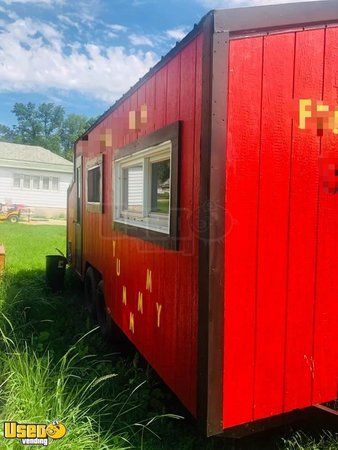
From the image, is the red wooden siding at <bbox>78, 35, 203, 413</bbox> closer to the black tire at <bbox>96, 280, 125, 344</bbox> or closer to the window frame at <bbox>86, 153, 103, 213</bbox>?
the black tire at <bbox>96, 280, 125, 344</bbox>

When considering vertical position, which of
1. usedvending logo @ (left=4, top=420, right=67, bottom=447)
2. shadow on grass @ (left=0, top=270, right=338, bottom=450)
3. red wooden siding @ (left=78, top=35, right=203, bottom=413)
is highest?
red wooden siding @ (left=78, top=35, right=203, bottom=413)

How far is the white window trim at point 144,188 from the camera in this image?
298 centimetres

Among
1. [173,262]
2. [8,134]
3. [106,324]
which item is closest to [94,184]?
[106,324]

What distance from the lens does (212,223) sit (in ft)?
7.09

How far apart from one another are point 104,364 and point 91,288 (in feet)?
7.33

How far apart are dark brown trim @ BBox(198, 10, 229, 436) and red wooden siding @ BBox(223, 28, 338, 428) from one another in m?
0.06

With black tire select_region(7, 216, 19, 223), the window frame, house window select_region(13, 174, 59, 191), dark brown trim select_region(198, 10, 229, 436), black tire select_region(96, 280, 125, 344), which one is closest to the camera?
dark brown trim select_region(198, 10, 229, 436)

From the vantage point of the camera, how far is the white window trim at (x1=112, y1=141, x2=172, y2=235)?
298 centimetres

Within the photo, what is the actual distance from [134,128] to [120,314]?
1952mm

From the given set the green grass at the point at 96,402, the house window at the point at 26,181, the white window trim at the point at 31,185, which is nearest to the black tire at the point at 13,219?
the white window trim at the point at 31,185

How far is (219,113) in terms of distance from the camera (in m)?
2.12

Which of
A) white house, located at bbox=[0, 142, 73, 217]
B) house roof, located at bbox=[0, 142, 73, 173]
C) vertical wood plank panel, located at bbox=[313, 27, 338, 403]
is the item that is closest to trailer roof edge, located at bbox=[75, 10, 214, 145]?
vertical wood plank panel, located at bbox=[313, 27, 338, 403]

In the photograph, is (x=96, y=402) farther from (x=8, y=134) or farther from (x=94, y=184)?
(x=8, y=134)

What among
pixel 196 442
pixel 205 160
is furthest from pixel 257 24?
pixel 196 442
